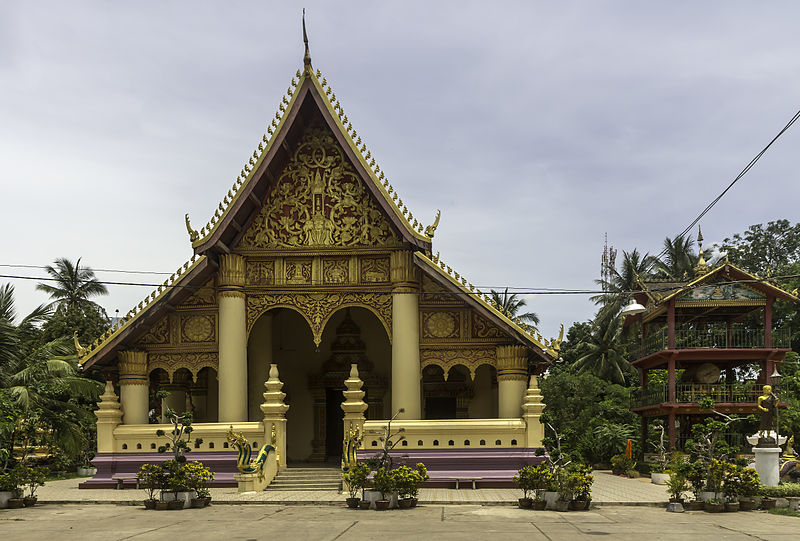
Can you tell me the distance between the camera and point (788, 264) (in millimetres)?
43750

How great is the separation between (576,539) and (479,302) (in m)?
8.75

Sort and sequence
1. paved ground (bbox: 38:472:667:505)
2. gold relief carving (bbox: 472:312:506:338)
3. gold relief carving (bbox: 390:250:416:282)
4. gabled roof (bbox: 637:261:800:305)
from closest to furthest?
paved ground (bbox: 38:472:667:505)
gold relief carving (bbox: 390:250:416:282)
gold relief carving (bbox: 472:312:506:338)
gabled roof (bbox: 637:261:800:305)

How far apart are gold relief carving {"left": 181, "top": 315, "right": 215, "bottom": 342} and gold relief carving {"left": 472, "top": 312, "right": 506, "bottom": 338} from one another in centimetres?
664

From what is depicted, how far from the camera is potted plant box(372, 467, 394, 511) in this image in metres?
15.3

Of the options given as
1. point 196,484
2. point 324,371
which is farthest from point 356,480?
point 324,371

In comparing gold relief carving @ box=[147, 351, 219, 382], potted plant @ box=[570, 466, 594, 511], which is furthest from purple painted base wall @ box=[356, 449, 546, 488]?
gold relief carving @ box=[147, 351, 219, 382]

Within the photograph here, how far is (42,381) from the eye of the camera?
23.4 m

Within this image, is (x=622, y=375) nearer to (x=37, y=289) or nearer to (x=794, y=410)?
(x=794, y=410)

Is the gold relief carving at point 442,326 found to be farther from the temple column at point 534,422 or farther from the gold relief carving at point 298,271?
the gold relief carving at point 298,271

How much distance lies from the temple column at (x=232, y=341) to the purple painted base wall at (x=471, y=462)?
3387 mm

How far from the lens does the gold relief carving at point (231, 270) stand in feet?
66.4

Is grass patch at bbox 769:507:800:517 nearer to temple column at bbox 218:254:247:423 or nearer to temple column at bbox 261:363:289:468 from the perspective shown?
temple column at bbox 261:363:289:468

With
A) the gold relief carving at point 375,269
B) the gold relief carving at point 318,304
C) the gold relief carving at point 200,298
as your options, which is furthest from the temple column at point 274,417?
the gold relief carving at point 375,269

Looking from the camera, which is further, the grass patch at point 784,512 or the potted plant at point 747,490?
the potted plant at point 747,490
